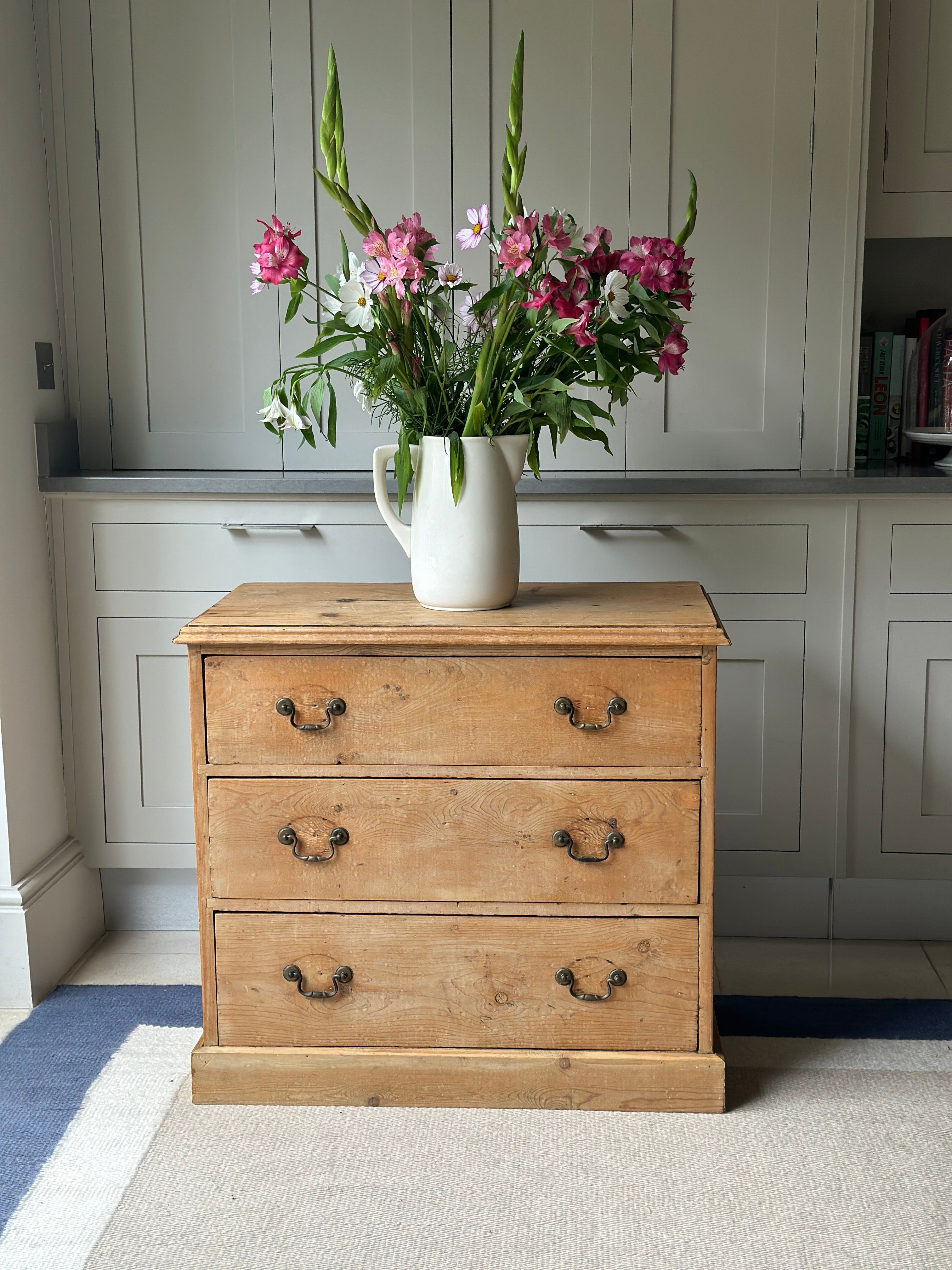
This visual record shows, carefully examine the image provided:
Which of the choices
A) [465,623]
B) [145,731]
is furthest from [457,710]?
[145,731]

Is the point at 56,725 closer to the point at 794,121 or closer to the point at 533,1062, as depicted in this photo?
the point at 533,1062

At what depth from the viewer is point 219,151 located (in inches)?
95.9

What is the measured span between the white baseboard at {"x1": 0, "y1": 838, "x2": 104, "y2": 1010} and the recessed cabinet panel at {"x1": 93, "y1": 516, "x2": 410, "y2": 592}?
Result: 59 centimetres

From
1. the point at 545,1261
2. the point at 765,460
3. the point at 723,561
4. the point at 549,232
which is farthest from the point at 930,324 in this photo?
the point at 545,1261

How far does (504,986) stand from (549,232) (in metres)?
1.15

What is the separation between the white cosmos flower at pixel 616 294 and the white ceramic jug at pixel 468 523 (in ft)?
0.77

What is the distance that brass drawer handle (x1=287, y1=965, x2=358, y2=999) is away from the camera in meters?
1.82

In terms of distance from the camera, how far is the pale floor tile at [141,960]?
230 cm

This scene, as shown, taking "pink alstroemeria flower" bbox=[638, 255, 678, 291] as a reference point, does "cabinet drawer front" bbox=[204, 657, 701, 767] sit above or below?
below

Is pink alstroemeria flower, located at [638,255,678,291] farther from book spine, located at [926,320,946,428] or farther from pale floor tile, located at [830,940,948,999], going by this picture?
pale floor tile, located at [830,940,948,999]

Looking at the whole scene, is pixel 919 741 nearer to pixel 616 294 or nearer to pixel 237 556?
pixel 616 294

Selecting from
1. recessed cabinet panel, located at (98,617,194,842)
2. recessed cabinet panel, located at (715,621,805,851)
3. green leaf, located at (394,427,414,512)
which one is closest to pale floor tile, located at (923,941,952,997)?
recessed cabinet panel, located at (715,621,805,851)

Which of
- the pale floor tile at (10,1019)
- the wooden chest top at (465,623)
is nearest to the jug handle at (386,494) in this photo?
the wooden chest top at (465,623)

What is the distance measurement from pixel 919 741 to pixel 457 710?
1.12m
